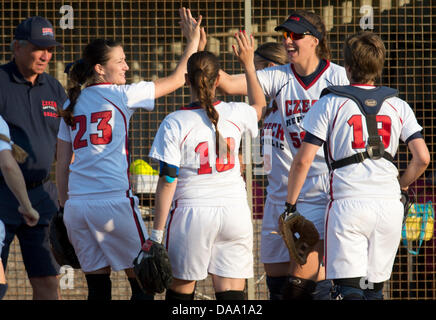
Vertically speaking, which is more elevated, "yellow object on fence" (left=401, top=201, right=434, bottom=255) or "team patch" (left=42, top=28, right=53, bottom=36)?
"team patch" (left=42, top=28, right=53, bottom=36)

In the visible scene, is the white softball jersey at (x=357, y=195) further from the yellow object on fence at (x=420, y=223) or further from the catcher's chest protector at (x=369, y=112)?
the yellow object on fence at (x=420, y=223)

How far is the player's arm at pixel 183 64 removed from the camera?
4.79 metres

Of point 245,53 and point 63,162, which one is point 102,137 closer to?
point 63,162

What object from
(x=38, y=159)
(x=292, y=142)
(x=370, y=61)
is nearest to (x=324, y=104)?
(x=370, y=61)

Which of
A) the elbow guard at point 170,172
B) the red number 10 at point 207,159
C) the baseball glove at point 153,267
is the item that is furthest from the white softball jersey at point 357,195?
the baseball glove at point 153,267

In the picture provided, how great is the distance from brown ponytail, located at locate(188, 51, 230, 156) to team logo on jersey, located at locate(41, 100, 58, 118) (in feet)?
4.61

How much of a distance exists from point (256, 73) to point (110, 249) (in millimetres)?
1508

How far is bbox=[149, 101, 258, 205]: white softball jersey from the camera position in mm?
4266

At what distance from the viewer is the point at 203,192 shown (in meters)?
4.29

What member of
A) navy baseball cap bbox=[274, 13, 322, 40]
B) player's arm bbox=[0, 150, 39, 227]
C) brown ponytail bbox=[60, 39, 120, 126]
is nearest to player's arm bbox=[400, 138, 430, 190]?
navy baseball cap bbox=[274, 13, 322, 40]

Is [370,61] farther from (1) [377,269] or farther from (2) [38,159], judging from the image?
(2) [38,159]

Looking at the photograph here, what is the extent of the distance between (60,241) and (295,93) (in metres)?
1.83

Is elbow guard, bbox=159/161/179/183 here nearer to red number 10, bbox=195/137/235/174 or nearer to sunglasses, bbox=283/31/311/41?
red number 10, bbox=195/137/235/174

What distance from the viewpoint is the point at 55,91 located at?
5.45 metres
